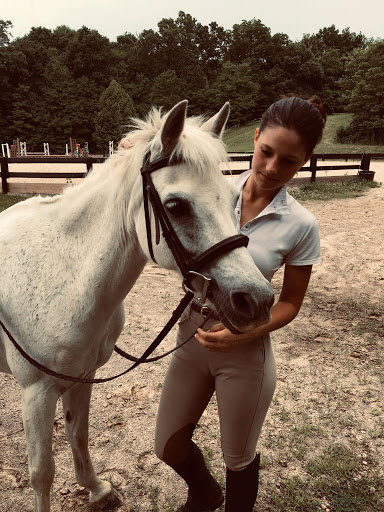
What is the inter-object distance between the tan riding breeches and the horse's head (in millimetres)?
352

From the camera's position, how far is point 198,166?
1.40 metres

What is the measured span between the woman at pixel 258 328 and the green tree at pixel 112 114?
41254 millimetres

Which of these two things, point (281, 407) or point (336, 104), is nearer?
point (281, 407)

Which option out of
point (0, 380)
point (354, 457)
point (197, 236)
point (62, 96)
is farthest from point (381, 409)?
point (62, 96)

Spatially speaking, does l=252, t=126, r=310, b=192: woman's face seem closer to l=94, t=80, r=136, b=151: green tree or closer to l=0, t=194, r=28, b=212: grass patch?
l=0, t=194, r=28, b=212: grass patch

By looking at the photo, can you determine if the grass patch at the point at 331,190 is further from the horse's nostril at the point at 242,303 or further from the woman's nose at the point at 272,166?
the horse's nostril at the point at 242,303

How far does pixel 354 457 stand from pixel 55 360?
2.30 metres

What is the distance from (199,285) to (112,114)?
4338 cm

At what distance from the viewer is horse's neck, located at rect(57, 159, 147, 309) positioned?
164cm

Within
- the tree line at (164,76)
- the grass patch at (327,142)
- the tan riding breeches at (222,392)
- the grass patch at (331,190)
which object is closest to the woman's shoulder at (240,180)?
the tan riding breeches at (222,392)

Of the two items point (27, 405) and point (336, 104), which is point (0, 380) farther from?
point (336, 104)

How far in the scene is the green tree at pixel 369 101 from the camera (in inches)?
1355

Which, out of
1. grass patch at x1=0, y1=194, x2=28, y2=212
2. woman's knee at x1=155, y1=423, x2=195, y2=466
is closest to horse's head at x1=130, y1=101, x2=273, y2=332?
woman's knee at x1=155, y1=423, x2=195, y2=466

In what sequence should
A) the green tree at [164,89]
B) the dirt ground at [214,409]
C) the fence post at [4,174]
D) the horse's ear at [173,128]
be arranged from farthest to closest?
the green tree at [164,89]
the fence post at [4,174]
the dirt ground at [214,409]
the horse's ear at [173,128]
